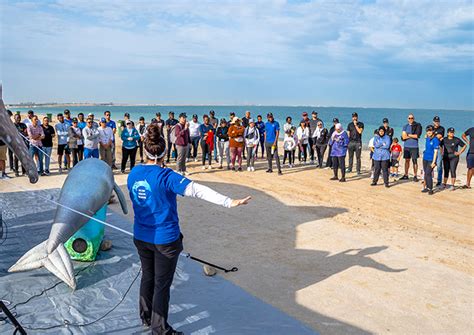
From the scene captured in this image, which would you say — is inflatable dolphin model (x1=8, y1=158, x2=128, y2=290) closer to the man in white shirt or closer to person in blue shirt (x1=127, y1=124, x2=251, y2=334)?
person in blue shirt (x1=127, y1=124, x2=251, y2=334)

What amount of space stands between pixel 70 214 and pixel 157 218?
1995 millimetres

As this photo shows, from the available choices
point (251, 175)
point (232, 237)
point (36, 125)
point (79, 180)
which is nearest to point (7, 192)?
point (36, 125)

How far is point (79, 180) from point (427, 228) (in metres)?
6.71

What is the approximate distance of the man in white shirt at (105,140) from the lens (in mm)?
12172

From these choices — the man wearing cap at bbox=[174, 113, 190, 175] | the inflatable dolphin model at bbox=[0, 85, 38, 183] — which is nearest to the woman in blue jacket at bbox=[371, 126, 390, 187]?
the man wearing cap at bbox=[174, 113, 190, 175]

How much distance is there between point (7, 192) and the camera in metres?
9.41

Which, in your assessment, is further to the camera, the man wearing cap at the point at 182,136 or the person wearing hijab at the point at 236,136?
the person wearing hijab at the point at 236,136

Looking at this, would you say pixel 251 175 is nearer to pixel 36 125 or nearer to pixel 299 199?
pixel 299 199

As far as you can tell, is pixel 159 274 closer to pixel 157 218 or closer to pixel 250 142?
pixel 157 218

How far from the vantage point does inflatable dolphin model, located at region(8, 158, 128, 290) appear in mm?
4648

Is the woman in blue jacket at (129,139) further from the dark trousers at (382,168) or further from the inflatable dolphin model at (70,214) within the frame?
the dark trousers at (382,168)

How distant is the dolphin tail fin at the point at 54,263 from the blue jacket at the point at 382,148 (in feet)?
29.1

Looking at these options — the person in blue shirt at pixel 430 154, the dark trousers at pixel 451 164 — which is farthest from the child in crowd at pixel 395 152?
the person in blue shirt at pixel 430 154

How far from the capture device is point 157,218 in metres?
3.61
